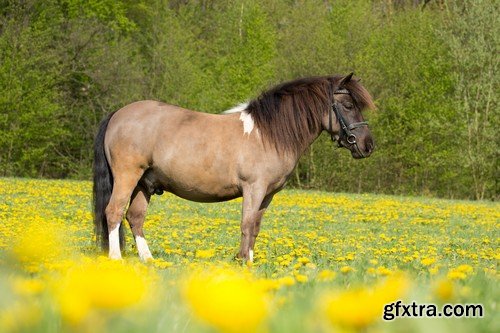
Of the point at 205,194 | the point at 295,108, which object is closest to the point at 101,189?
the point at 205,194

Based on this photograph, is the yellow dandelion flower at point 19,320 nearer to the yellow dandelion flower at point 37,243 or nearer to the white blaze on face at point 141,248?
the yellow dandelion flower at point 37,243

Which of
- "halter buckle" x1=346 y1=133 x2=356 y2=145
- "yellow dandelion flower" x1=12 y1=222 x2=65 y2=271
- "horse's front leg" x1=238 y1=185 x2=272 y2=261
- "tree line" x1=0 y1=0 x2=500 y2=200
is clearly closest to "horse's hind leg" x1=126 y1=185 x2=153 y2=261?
"horse's front leg" x1=238 y1=185 x2=272 y2=261

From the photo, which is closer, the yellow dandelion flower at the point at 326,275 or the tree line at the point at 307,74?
the yellow dandelion flower at the point at 326,275

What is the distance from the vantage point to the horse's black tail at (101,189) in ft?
28.7

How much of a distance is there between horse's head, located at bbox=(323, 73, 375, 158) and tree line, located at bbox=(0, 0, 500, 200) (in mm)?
28505

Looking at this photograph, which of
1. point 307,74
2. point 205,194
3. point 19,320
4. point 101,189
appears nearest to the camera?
point 19,320

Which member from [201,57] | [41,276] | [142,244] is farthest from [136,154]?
[201,57]

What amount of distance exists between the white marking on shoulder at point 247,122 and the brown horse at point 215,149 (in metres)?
0.01

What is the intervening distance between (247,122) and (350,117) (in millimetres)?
1334

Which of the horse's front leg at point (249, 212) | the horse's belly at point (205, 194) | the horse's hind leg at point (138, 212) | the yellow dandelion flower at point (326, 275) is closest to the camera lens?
the yellow dandelion flower at point (326, 275)

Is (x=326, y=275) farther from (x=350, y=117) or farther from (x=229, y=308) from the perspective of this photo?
(x=350, y=117)

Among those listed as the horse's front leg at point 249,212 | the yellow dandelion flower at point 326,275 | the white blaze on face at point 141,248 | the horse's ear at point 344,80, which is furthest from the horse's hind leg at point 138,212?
the yellow dandelion flower at point 326,275

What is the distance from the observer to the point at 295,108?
8.86 m

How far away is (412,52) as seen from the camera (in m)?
41.7
